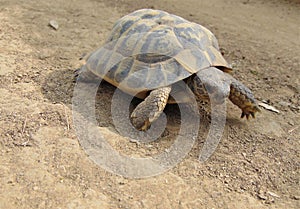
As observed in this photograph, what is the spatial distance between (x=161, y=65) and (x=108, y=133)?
741 millimetres

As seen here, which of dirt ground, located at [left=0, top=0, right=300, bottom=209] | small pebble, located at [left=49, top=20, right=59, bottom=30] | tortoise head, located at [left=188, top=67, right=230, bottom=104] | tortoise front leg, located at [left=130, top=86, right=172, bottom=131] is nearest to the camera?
dirt ground, located at [left=0, top=0, right=300, bottom=209]

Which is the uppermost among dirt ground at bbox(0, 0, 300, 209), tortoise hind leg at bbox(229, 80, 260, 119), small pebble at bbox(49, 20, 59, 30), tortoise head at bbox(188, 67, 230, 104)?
tortoise head at bbox(188, 67, 230, 104)

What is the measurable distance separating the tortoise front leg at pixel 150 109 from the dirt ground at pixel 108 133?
219mm

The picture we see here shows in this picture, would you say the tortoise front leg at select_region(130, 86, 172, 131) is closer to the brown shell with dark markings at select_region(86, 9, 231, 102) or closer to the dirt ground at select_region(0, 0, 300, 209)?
the brown shell with dark markings at select_region(86, 9, 231, 102)

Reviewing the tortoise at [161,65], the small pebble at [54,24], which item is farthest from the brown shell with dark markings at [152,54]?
the small pebble at [54,24]

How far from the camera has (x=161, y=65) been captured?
3.16 metres

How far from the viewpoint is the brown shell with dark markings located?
3.15 metres

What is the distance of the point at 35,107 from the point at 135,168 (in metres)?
1.05

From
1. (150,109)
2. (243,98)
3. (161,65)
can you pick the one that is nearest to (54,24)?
(161,65)

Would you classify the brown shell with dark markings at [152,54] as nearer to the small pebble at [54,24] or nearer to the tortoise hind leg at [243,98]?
the tortoise hind leg at [243,98]

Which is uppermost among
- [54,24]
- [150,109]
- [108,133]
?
[150,109]

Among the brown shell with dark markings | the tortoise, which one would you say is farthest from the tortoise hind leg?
the brown shell with dark markings

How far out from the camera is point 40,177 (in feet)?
7.81

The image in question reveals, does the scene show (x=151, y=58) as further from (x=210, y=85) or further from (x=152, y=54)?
(x=210, y=85)
